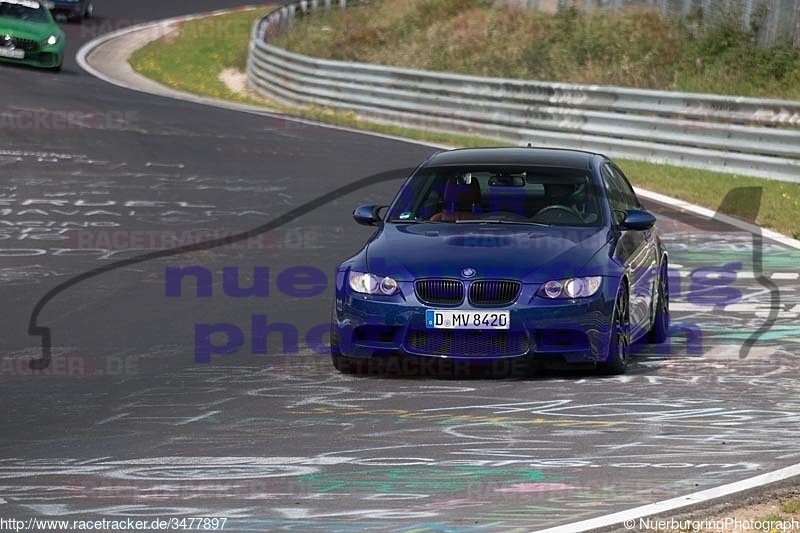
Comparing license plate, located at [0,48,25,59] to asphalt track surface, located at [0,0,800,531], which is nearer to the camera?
asphalt track surface, located at [0,0,800,531]

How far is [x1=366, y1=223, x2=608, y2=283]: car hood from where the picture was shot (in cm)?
1015

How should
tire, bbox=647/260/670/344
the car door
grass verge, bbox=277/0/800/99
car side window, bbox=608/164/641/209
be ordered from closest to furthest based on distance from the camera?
the car door
tire, bbox=647/260/670/344
car side window, bbox=608/164/641/209
grass verge, bbox=277/0/800/99

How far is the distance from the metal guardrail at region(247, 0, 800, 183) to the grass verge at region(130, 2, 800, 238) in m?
0.32

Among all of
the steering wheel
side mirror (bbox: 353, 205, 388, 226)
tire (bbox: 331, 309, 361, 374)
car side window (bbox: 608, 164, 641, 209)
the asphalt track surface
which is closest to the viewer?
the asphalt track surface

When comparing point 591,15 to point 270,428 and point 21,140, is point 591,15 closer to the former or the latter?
point 21,140

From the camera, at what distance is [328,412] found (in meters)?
9.25

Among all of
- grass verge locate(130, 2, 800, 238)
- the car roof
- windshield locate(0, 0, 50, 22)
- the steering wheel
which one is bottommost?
grass verge locate(130, 2, 800, 238)

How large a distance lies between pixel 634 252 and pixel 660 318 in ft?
3.04

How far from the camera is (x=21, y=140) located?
25.7 metres

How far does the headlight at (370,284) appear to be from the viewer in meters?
10.2

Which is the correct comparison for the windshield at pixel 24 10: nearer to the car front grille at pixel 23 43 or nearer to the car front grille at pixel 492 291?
the car front grille at pixel 23 43

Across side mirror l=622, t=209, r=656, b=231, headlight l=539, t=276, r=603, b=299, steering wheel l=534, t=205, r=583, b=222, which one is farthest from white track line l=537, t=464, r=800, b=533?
steering wheel l=534, t=205, r=583, b=222

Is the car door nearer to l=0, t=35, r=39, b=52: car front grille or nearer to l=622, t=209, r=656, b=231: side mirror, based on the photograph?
l=622, t=209, r=656, b=231: side mirror

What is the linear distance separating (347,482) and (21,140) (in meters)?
19.2
